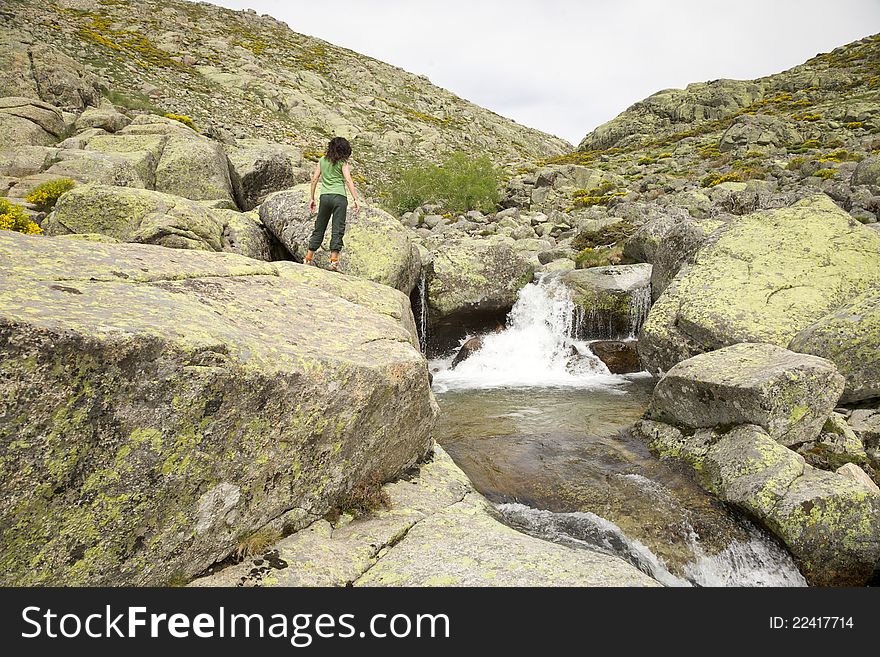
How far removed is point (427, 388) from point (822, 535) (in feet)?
20.9

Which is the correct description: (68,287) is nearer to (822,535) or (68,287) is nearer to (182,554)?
(182,554)

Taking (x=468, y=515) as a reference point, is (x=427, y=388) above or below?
above

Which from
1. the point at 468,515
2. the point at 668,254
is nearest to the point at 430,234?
the point at 668,254

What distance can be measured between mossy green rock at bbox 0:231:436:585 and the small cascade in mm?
15113

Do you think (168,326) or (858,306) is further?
(858,306)

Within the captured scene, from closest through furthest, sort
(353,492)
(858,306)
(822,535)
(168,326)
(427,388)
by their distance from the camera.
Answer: (168,326) → (353,492) → (822,535) → (427,388) → (858,306)

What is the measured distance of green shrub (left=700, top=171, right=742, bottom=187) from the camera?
1649 inches

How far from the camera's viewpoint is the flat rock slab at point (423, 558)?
16.1 ft

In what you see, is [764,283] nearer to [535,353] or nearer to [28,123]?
[535,353]

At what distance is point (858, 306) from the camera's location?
1147cm

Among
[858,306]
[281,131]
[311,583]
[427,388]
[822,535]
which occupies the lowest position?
[311,583]

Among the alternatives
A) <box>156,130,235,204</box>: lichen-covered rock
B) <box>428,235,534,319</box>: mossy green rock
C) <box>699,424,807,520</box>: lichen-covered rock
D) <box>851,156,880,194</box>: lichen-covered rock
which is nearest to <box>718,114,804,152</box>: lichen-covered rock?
<box>851,156,880,194</box>: lichen-covered rock

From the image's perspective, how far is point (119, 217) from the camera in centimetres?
1266
